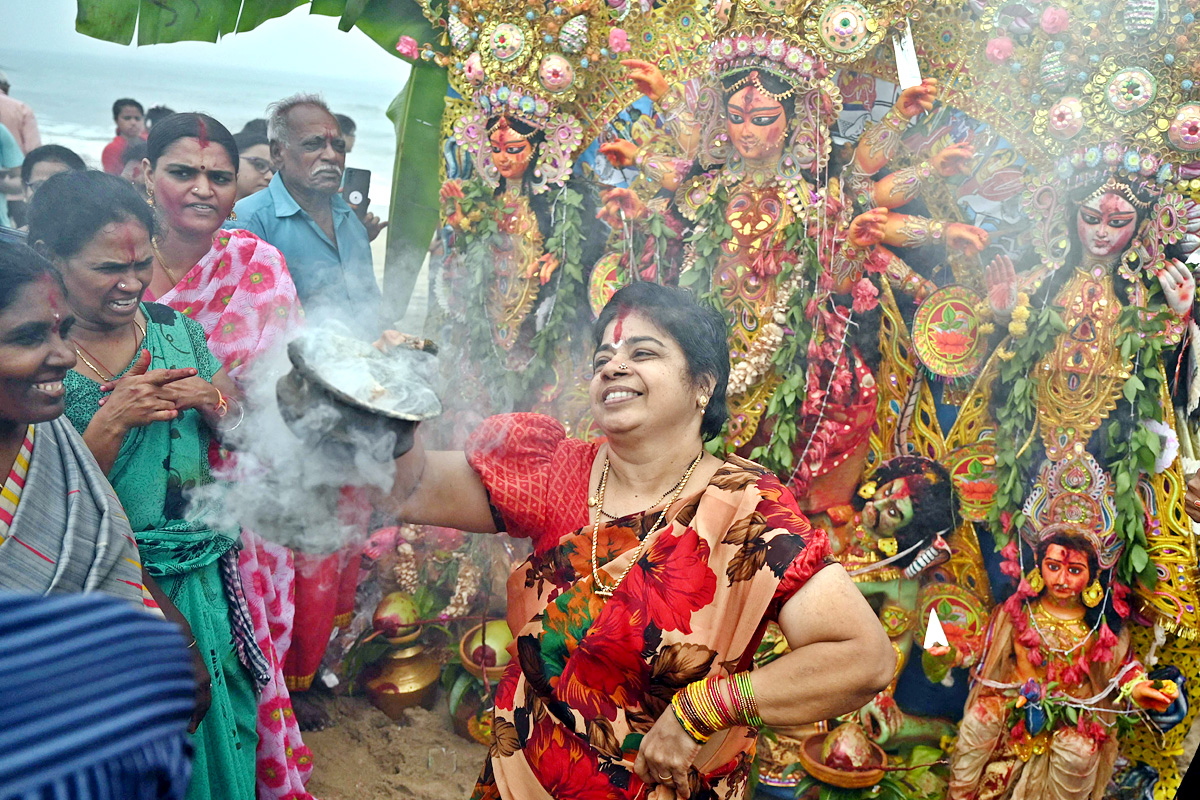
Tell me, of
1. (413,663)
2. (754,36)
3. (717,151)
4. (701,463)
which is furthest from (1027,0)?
(413,663)

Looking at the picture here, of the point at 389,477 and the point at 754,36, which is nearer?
the point at 389,477

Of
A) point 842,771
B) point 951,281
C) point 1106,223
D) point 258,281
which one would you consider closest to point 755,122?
point 951,281

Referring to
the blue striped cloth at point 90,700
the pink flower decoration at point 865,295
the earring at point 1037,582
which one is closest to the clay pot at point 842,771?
the earring at point 1037,582

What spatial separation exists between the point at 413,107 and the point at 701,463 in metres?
3.23

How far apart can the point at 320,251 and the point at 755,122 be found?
2273mm

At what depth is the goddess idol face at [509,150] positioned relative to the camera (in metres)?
4.57

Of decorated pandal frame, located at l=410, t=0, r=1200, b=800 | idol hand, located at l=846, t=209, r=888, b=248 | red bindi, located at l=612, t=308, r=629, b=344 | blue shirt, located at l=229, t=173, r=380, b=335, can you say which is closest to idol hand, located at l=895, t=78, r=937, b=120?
decorated pandal frame, located at l=410, t=0, r=1200, b=800

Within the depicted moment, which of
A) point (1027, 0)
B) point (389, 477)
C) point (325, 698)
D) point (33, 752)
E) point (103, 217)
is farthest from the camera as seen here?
point (325, 698)

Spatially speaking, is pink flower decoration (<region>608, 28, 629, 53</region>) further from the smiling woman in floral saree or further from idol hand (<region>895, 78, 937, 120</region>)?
the smiling woman in floral saree

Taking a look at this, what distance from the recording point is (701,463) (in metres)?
2.46

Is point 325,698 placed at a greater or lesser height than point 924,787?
lesser

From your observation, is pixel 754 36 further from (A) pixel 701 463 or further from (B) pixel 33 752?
(B) pixel 33 752

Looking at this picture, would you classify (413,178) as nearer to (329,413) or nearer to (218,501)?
(218,501)

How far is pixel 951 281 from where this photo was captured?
13.7 ft
